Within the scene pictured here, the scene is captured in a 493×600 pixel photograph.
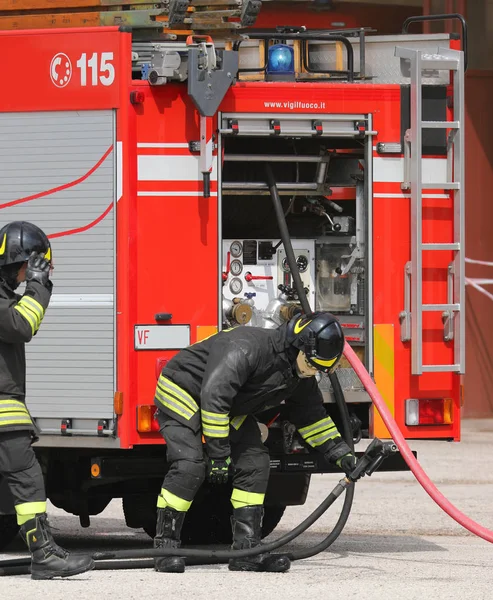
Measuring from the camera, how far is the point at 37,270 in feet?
22.4

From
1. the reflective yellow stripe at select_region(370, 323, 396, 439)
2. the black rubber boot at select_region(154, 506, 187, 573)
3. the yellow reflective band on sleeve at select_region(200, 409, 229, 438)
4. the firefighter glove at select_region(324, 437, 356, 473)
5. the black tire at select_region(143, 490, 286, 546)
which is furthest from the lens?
the black tire at select_region(143, 490, 286, 546)

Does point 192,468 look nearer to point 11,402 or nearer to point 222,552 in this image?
point 222,552

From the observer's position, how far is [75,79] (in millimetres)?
7715

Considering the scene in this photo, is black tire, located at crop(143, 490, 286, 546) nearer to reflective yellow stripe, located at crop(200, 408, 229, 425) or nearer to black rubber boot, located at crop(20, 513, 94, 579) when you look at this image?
reflective yellow stripe, located at crop(200, 408, 229, 425)

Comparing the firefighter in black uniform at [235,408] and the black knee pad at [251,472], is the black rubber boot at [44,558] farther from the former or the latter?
the black knee pad at [251,472]

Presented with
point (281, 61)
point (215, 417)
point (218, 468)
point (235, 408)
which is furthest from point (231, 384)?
point (281, 61)

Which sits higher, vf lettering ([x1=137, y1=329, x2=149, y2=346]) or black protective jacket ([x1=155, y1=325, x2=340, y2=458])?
vf lettering ([x1=137, y1=329, x2=149, y2=346])

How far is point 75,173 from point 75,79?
0.52 metres

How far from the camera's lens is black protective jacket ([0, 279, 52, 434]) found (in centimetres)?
666

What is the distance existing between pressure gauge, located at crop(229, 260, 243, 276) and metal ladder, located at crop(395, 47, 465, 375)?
3.35 feet

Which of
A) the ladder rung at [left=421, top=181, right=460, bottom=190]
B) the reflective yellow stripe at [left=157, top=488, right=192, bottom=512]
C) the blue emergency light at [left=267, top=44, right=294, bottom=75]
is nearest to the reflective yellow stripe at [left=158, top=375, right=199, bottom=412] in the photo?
the reflective yellow stripe at [left=157, top=488, right=192, bottom=512]

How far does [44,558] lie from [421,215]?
2.93 metres

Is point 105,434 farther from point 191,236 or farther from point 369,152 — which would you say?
point 369,152

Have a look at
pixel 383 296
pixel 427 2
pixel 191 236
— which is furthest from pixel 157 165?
pixel 427 2
